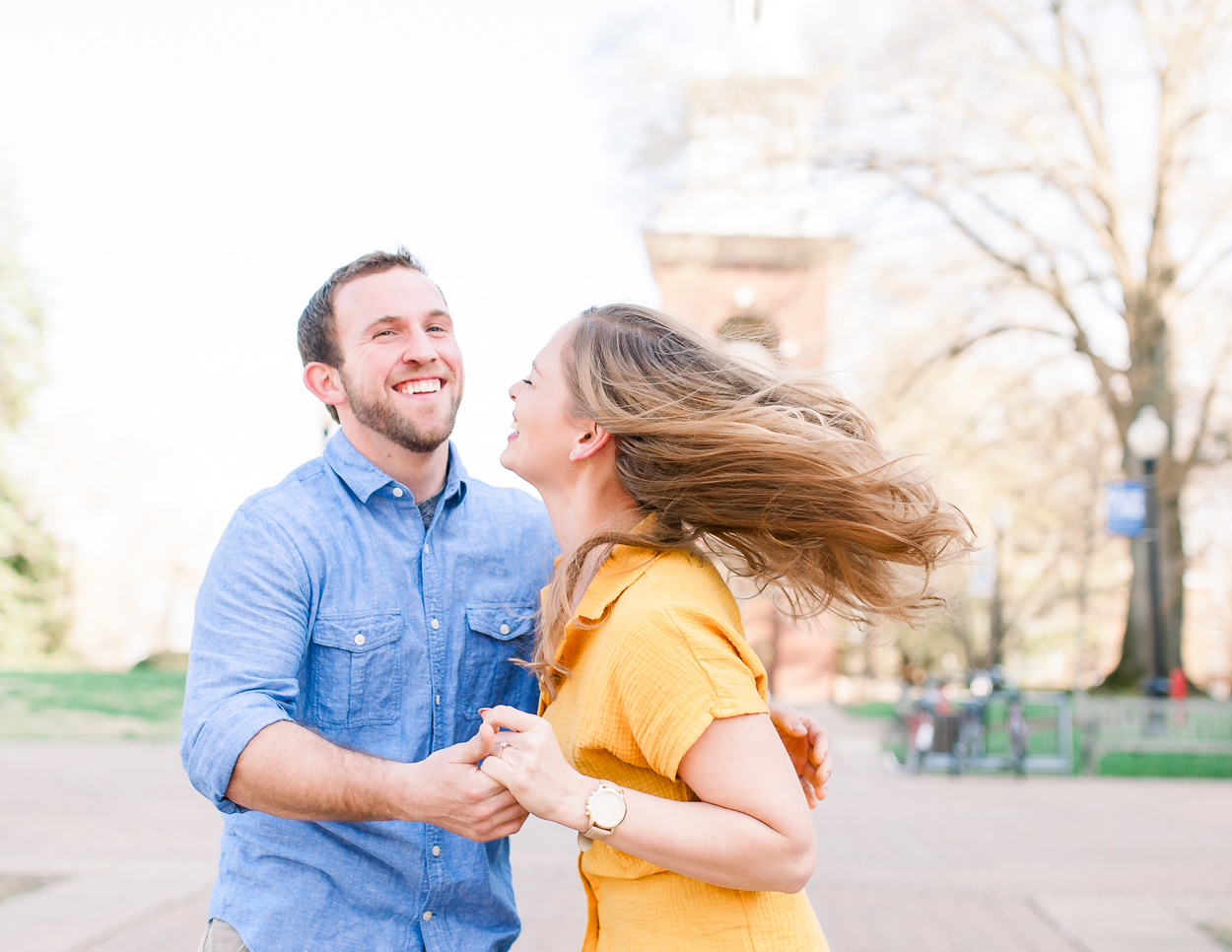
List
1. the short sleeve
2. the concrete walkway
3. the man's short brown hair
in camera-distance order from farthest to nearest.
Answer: the concrete walkway, the man's short brown hair, the short sleeve

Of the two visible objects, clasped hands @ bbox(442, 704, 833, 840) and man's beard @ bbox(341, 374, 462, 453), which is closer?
clasped hands @ bbox(442, 704, 833, 840)

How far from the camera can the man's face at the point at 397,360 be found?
268cm

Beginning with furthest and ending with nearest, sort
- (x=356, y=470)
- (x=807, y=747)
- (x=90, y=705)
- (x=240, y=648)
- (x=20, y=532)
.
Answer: (x=20, y=532), (x=90, y=705), (x=807, y=747), (x=356, y=470), (x=240, y=648)

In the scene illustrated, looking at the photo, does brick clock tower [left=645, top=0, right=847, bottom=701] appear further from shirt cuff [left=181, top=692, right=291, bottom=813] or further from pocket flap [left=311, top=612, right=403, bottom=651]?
shirt cuff [left=181, top=692, right=291, bottom=813]

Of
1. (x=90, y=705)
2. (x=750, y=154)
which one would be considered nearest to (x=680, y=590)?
(x=750, y=154)

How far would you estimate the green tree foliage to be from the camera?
1172 inches

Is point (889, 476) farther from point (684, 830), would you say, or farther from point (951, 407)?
point (951, 407)

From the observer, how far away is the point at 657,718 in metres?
2.00

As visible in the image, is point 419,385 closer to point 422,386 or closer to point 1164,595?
Answer: point 422,386

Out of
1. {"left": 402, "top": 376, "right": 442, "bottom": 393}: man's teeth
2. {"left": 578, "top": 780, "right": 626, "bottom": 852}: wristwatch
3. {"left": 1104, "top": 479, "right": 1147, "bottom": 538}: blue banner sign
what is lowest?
{"left": 1104, "top": 479, "right": 1147, "bottom": 538}: blue banner sign

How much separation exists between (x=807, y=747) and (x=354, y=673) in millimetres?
1096

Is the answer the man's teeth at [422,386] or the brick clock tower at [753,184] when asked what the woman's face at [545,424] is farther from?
the brick clock tower at [753,184]

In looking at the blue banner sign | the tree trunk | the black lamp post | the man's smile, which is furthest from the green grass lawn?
the man's smile

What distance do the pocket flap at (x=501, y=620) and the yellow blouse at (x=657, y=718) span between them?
1.37 feet
